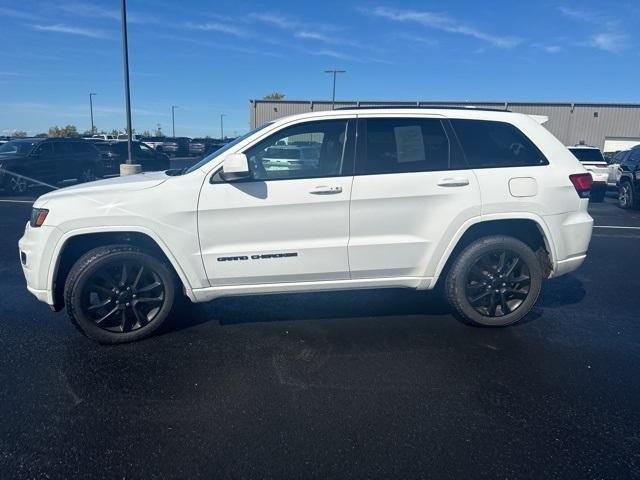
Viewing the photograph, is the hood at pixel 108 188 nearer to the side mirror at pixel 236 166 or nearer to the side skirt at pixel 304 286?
the side mirror at pixel 236 166

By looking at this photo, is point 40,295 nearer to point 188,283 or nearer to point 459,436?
point 188,283

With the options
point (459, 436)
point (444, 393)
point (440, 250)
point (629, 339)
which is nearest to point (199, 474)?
point (459, 436)

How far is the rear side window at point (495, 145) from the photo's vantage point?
4062 mm

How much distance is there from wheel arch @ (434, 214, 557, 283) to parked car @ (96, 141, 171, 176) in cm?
1648

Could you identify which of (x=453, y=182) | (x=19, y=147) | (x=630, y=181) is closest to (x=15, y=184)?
(x=19, y=147)

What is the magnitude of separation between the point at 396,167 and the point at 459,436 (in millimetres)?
2158

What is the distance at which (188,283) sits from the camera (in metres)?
3.80

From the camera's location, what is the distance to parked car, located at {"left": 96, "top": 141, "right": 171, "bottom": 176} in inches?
725

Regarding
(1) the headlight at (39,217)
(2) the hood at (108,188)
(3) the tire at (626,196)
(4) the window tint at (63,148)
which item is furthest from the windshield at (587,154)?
(4) the window tint at (63,148)

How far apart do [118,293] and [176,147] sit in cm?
3884

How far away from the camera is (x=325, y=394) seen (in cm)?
311

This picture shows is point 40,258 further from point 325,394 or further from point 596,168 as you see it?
point 596,168

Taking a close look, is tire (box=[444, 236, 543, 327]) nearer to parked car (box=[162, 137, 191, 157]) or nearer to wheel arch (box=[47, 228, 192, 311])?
wheel arch (box=[47, 228, 192, 311])

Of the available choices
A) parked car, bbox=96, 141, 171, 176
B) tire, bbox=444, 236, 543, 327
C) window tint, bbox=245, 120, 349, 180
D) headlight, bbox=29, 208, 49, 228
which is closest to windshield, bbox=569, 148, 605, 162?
tire, bbox=444, 236, 543, 327
